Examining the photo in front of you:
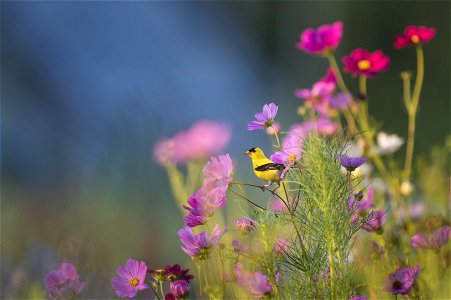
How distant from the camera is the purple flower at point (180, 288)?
0.96m

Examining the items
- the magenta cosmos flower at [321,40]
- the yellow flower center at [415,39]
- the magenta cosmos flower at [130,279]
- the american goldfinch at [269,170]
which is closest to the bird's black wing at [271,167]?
the american goldfinch at [269,170]

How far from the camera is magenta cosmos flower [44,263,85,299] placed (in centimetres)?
103

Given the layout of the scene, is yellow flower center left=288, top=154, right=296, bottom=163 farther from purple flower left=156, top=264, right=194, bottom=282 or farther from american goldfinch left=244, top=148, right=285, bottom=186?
purple flower left=156, top=264, right=194, bottom=282

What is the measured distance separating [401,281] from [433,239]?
7.4 inches

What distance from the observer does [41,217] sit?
9.93 feet

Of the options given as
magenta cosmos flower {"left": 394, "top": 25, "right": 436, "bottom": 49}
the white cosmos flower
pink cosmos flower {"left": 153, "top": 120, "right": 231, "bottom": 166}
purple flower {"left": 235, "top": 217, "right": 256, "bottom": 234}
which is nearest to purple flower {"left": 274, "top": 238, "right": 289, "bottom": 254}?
purple flower {"left": 235, "top": 217, "right": 256, "bottom": 234}

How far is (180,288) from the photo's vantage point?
3.15ft

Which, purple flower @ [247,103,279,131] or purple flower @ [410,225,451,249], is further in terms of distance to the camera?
purple flower @ [410,225,451,249]

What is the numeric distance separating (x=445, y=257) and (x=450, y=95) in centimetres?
419

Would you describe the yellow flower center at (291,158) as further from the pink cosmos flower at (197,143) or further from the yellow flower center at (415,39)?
the yellow flower center at (415,39)

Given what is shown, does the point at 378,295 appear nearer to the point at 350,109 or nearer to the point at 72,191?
the point at 350,109

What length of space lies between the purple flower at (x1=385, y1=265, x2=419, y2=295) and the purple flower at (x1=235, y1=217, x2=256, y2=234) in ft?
0.81

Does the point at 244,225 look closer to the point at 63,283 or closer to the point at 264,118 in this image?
the point at 264,118

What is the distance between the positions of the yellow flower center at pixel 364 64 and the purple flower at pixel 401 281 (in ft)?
2.14
